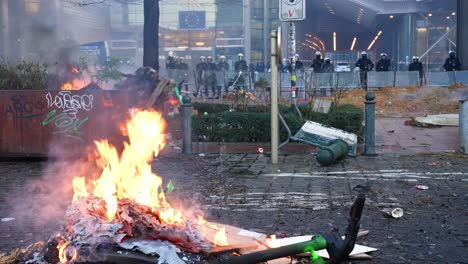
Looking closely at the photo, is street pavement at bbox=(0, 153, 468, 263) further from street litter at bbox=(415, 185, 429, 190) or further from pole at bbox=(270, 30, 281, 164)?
pole at bbox=(270, 30, 281, 164)

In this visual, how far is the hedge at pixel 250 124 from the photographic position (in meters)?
11.1

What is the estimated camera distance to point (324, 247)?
4074mm

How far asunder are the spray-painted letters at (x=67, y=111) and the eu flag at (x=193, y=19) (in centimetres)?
3634

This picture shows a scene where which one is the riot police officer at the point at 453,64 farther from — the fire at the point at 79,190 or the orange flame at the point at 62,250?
the orange flame at the point at 62,250

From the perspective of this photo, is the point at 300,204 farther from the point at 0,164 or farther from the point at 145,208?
the point at 0,164

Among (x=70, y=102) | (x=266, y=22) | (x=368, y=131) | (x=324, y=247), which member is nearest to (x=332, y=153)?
(x=368, y=131)

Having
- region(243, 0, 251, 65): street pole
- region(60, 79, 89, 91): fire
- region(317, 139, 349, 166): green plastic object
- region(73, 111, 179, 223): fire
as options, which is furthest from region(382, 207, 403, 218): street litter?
region(243, 0, 251, 65): street pole

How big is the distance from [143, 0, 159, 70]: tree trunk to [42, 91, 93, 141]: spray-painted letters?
621 centimetres

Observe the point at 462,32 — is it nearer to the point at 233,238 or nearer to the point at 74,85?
the point at 74,85

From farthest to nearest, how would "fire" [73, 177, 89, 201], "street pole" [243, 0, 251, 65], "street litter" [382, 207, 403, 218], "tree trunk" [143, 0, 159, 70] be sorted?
"street pole" [243, 0, 251, 65], "tree trunk" [143, 0, 159, 70], "street litter" [382, 207, 403, 218], "fire" [73, 177, 89, 201]

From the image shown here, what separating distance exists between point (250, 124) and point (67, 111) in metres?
3.55

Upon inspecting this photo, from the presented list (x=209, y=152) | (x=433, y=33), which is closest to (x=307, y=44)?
(x=433, y=33)

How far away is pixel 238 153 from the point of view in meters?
10.7

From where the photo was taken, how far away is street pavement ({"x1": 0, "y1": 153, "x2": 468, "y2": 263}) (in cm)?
539
